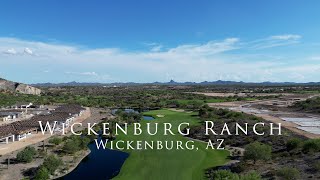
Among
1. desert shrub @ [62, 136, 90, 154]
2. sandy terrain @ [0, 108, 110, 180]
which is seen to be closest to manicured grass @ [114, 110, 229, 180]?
sandy terrain @ [0, 108, 110, 180]

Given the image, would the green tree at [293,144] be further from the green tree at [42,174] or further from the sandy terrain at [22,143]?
the sandy terrain at [22,143]

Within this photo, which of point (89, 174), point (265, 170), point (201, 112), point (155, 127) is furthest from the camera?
point (201, 112)

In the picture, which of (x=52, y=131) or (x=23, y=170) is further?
(x=52, y=131)

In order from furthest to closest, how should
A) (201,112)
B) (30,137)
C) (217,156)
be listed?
(201,112) → (30,137) → (217,156)

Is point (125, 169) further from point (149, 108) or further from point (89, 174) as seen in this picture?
point (149, 108)

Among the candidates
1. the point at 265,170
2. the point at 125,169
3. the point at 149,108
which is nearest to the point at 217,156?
the point at 265,170

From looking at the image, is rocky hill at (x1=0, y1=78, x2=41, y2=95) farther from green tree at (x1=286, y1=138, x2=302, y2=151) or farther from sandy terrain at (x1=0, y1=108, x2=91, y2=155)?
green tree at (x1=286, y1=138, x2=302, y2=151)

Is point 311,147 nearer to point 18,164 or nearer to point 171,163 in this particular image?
point 171,163

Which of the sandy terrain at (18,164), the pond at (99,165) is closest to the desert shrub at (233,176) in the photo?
the pond at (99,165)

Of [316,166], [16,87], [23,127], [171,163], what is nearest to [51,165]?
[171,163]
